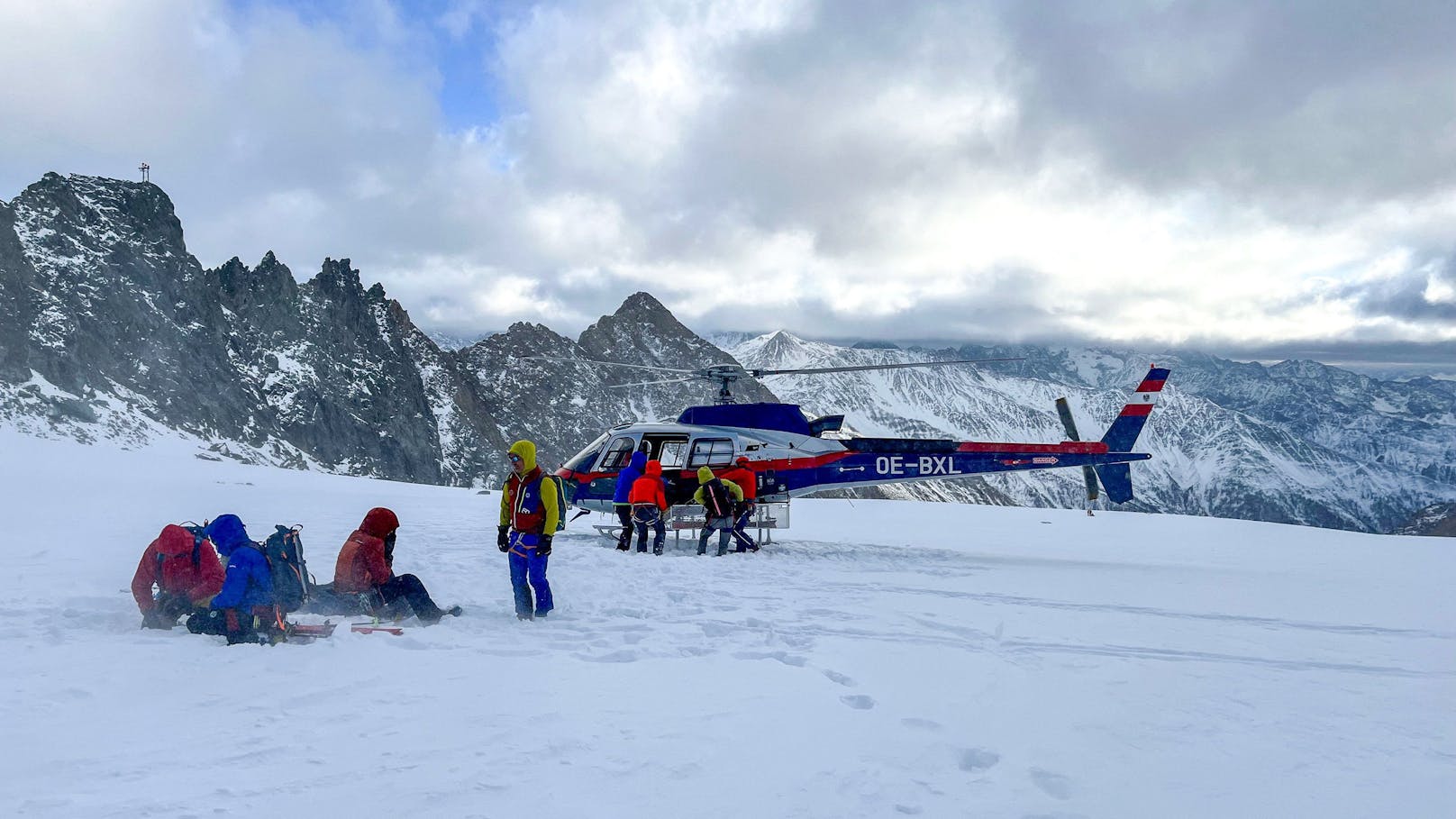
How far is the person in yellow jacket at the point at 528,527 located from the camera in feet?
27.8

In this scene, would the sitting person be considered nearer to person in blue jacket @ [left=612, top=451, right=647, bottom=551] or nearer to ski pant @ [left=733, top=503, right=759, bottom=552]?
person in blue jacket @ [left=612, top=451, right=647, bottom=551]

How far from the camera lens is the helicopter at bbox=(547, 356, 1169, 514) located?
1647 centimetres

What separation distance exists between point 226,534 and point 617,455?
9.58m

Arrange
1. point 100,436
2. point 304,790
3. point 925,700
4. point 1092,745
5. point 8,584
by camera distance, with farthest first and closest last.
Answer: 1. point 100,436
2. point 8,584
3. point 925,700
4. point 1092,745
5. point 304,790

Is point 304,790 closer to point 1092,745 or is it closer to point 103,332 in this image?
point 1092,745

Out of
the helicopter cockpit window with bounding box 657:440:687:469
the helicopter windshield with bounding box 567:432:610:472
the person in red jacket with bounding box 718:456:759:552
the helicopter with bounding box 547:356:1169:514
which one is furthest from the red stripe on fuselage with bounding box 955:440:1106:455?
the helicopter windshield with bounding box 567:432:610:472

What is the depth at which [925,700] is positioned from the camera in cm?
573

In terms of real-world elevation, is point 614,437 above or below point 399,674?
above

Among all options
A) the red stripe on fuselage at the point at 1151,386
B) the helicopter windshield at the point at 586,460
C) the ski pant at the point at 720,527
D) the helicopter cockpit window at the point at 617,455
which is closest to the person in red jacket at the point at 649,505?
the ski pant at the point at 720,527

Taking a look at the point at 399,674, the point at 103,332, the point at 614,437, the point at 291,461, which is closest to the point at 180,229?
the point at 103,332

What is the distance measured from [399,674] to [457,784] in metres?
2.15

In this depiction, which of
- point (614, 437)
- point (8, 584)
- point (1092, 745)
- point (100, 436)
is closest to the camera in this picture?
point (1092, 745)

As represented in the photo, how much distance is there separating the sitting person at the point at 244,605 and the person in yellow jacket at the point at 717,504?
8.44 m

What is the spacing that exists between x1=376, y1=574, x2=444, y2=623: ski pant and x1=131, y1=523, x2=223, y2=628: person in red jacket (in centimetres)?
140
